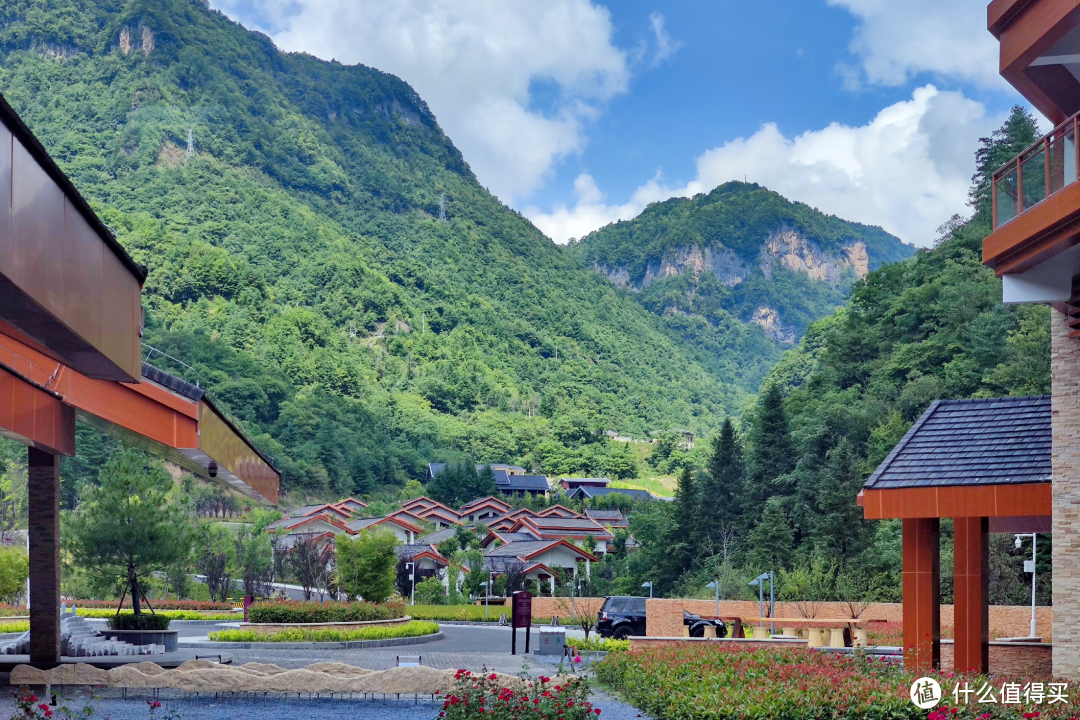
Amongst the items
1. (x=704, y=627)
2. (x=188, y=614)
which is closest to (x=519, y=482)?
(x=188, y=614)

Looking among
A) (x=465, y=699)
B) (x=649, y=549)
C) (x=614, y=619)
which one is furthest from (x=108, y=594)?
(x=465, y=699)

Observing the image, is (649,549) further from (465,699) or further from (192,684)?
(465,699)

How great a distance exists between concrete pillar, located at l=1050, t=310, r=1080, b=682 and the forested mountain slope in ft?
235

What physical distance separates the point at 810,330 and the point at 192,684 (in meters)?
85.9

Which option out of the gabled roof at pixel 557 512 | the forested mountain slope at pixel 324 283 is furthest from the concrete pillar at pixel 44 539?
the gabled roof at pixel 557 512

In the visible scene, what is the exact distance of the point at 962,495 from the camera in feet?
46.6

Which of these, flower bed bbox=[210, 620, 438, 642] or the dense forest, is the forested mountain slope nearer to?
the dense forest

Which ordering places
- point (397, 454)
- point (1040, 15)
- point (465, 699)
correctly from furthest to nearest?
point (397, 454)
point (1040, 15)
point (465, 699)

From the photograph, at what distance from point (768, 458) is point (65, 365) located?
4725cm

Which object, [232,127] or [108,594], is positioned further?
[232,127]

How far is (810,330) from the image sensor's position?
316 feet

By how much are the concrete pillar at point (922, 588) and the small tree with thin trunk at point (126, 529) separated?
18.4 m

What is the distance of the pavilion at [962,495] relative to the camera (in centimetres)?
1400

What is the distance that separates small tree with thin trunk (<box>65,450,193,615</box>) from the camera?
2667 cm
